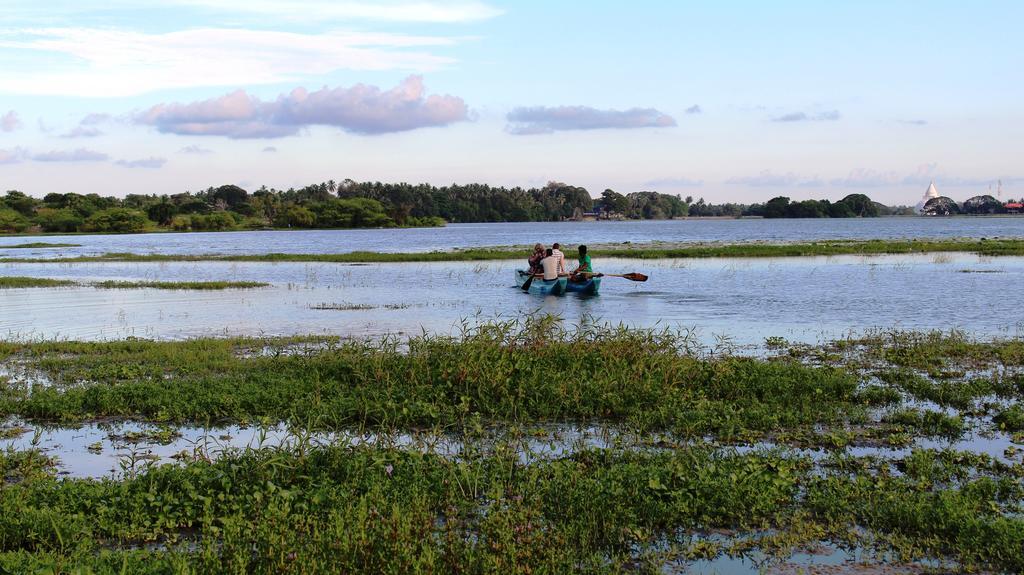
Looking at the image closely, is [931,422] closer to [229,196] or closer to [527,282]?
[527,282]

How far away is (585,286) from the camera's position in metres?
28.3

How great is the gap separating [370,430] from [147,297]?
69.4 feet

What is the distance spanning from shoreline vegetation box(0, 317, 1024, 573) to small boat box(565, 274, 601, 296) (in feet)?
45.9

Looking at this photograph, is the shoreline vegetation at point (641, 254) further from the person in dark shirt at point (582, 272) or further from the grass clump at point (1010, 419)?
the grass clump at point (1010, 419)

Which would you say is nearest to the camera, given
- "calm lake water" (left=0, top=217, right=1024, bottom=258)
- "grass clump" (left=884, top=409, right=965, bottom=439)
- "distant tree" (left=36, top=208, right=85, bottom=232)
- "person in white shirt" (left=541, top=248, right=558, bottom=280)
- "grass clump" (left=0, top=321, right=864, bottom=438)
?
"grass clump" (left=884, top=409, right=965, bottom=439)

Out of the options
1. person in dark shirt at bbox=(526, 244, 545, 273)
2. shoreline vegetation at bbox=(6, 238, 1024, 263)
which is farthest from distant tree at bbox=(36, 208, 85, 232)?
person in dark shirt at bbox=(526, 244, 545, 273)

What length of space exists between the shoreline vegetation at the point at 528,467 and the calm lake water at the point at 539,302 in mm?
3730

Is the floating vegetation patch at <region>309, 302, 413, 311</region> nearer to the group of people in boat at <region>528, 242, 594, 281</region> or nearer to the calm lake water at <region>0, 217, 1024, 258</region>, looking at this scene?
the group of people in boat at <region>528, 242, 594, 281</region>

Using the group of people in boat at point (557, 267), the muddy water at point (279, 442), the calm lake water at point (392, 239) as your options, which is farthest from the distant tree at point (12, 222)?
the muddy water at point (279, 442)

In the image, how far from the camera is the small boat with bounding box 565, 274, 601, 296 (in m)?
28.2

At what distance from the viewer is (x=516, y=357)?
12320 mm

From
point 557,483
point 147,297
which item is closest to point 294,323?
point 147,297

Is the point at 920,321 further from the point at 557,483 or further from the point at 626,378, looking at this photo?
the point at 557,483

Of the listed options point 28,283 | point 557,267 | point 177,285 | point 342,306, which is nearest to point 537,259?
point 557,267
